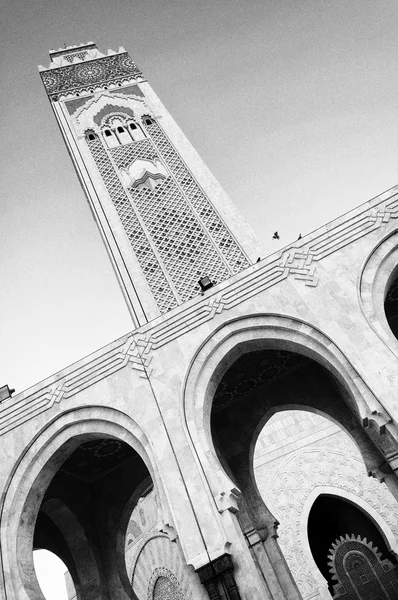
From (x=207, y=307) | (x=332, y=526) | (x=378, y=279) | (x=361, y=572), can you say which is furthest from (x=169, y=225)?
(x=332, y=526)

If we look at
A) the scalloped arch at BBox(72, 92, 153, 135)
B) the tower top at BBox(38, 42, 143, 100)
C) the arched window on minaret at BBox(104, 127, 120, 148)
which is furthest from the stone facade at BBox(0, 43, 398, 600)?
the tower top at BBox(38, 42, 143, 100)

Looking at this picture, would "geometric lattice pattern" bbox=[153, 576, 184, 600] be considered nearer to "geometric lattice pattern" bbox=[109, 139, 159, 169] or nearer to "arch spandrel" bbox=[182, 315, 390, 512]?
"arch spandrel" bbox=[182, 315, 390, 512]

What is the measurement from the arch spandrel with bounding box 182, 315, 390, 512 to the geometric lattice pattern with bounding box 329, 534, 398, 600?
3994mm

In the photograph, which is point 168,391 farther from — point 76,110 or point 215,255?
point 76,110

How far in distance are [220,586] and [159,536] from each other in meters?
8.28

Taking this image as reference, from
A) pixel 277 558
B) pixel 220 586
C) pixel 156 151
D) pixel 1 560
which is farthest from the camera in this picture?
pixel 156 151

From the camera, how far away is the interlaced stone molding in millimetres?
5355

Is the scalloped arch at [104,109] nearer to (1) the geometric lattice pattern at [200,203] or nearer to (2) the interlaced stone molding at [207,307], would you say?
(1) the geometric lattice pattern at [200,203]

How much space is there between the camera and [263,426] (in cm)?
727

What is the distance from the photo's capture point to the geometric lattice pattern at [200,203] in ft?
26.2

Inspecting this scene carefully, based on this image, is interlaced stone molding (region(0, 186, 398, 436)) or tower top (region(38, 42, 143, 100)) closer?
interlaced stone molding (region(0, 186, 398, 436))

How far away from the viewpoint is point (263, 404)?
690 centimetres

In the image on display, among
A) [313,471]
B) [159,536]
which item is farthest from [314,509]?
[159,536]

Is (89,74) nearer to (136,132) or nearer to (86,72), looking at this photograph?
(86,72)
